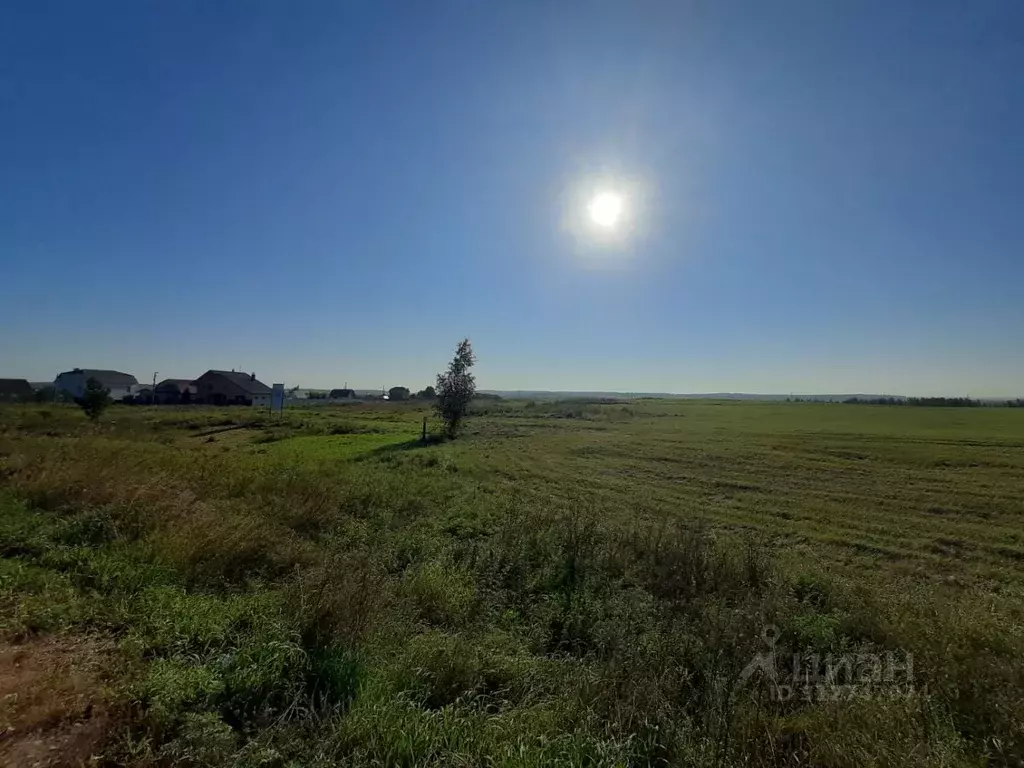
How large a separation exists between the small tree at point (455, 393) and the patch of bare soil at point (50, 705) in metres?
32.5

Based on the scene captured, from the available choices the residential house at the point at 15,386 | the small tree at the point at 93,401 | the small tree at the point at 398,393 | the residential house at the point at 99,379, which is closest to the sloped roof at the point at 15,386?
the residential house at the point at 15,386

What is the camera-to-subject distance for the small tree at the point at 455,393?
36438 millimetres

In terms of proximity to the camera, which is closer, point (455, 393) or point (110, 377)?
point (455, 393)

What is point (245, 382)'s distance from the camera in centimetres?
7562

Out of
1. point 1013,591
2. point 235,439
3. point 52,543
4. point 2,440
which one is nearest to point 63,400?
point 235,439

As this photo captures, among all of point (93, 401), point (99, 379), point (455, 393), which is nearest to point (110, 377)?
point (99, 379)

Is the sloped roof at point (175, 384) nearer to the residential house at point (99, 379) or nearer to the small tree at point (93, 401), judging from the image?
the residential house at point (99, 379)

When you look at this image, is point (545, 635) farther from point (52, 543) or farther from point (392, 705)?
point (52, 543)

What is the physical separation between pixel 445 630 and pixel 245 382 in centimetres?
8108

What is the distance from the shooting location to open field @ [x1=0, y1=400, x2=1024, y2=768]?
318 centimetres

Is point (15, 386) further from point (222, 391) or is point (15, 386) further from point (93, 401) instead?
point (93, 401)

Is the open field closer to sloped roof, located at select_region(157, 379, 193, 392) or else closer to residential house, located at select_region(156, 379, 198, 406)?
residential house, located at select_region(156, 379, 198, 406)

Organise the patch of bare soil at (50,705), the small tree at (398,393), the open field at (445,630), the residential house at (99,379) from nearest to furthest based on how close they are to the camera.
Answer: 1. the patch of bare soil at (50,705)
2. the open field at (445,630)
3. the residential house at (99,379)
4. the small tree at (398,393)

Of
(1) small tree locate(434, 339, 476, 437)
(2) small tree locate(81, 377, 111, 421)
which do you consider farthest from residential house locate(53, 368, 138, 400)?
(1) small tree locate(434, 339, 476, 437)
